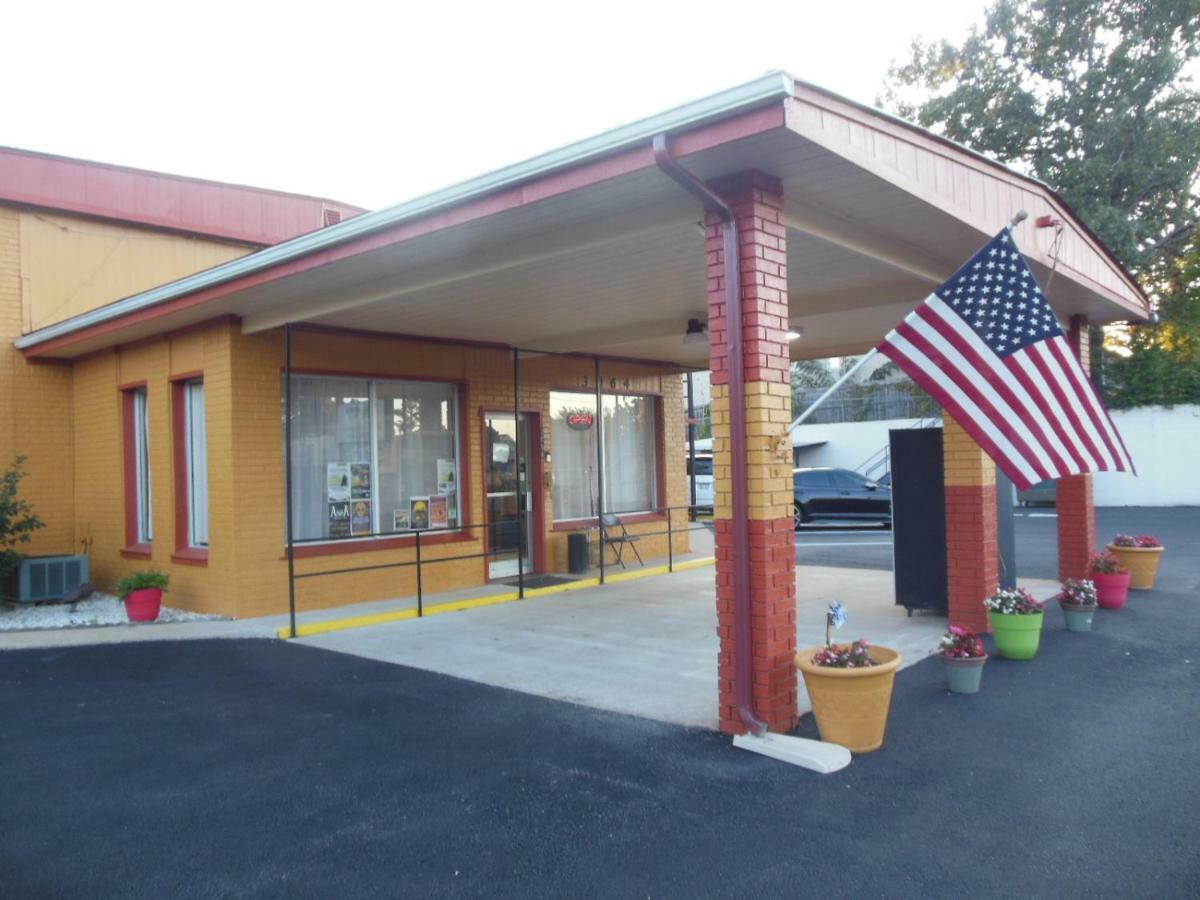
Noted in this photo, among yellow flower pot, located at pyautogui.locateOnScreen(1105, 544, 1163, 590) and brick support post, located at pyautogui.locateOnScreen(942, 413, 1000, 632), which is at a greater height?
brick support post, located at pyautogui.locateOnScreen(942, 413, 1000, 632)

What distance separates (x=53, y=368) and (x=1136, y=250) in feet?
73.6

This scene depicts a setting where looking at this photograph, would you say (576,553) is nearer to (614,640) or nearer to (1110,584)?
(614,640)

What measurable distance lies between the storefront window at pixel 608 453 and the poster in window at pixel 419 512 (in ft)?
7.79

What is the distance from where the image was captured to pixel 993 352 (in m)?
5.44

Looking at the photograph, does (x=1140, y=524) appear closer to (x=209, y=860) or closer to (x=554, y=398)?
(x=554, y=398)

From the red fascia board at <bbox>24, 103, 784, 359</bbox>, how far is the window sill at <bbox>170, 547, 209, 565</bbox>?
103 inches

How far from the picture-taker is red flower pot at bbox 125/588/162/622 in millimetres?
9430

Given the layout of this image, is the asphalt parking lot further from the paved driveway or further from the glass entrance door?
the paved driveway

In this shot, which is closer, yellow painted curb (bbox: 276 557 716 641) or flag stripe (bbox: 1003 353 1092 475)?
flag stripe (bbox: 1003 353 1092 475)

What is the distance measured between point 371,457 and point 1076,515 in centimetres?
817

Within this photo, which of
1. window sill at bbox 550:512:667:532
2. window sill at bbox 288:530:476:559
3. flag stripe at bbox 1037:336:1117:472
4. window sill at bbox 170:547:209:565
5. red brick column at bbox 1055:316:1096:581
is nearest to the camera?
flag stripe at bbox 1037:336:1117:472

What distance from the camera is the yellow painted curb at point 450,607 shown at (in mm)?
8875

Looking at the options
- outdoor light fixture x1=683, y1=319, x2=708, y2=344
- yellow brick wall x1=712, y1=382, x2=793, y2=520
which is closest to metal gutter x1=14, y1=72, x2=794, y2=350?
yellow brick wall x1=712, y1=382, x2=793, y2=520

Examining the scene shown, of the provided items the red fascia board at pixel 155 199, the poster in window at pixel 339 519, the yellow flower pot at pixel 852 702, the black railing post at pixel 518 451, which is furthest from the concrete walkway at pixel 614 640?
the red fascia board at pixel 155 199
